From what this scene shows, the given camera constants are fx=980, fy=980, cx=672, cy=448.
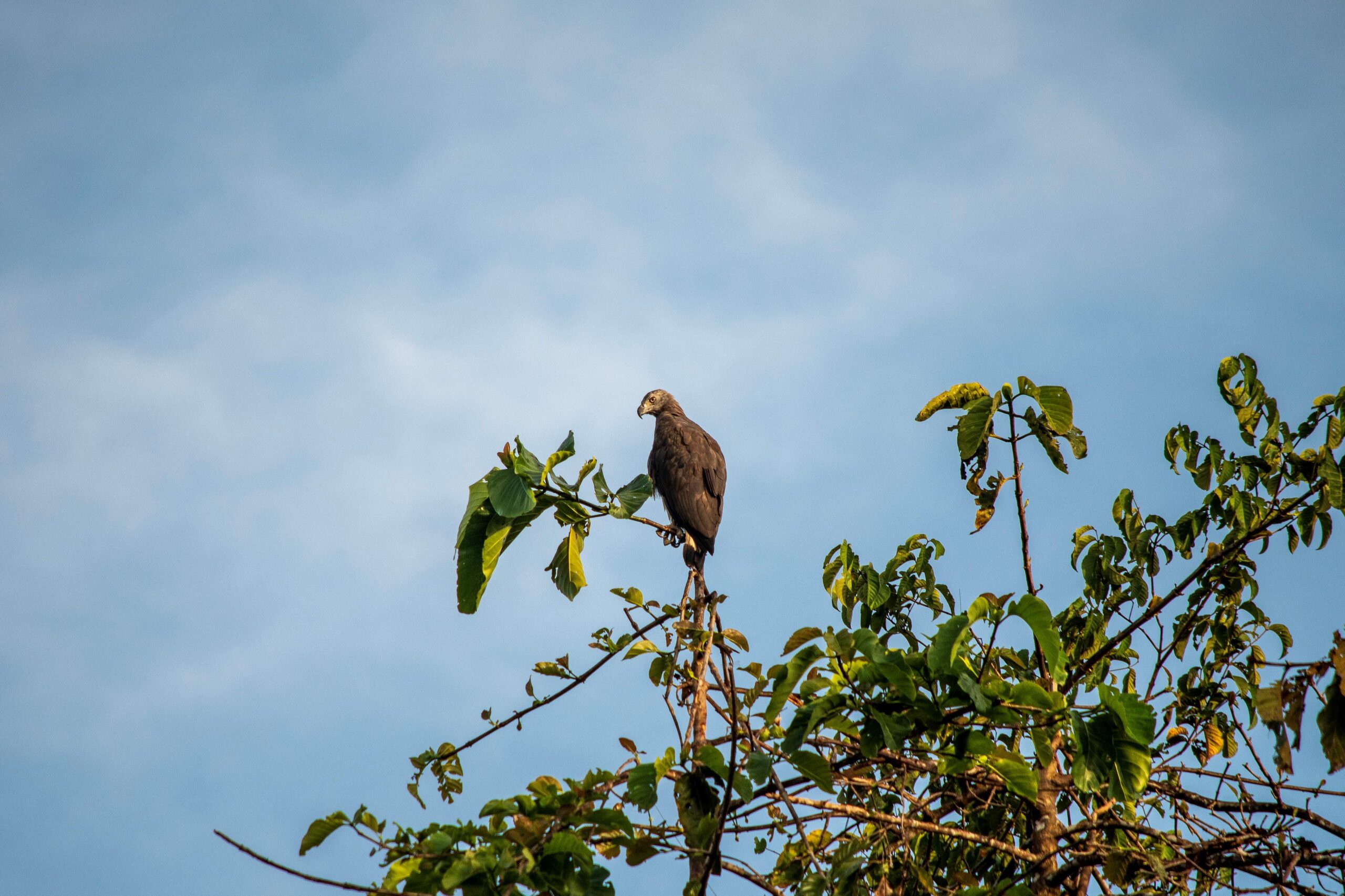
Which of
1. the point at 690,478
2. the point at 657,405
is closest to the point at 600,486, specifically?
the point at 690,478

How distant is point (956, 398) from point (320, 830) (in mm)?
2639

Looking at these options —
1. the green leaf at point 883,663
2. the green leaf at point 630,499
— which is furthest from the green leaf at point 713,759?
the green leaf at point 630,499

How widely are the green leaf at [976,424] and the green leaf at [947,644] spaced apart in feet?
3.90

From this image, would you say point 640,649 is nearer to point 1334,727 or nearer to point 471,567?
point 471,567

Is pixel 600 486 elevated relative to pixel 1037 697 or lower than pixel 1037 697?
elevated

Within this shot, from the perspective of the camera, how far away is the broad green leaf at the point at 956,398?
3.75 meters

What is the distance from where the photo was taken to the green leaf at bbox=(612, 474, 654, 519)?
320 centimetres

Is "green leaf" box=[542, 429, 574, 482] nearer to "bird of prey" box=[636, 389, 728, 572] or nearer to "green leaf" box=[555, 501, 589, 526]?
"green leaf" box=[555, 501, 589, 526]

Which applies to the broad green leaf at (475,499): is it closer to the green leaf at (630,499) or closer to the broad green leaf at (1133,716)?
the green leaf at (630,499)

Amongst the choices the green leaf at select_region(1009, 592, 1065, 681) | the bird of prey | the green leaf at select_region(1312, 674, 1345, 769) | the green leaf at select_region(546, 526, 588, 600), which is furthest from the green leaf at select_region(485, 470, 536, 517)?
the bird of prey

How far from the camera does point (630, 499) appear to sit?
3.22m

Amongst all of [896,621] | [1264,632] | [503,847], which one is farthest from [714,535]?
[503,847]

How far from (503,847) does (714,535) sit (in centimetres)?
494

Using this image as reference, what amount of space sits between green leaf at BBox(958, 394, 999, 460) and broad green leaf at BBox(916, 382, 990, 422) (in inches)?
1.1
